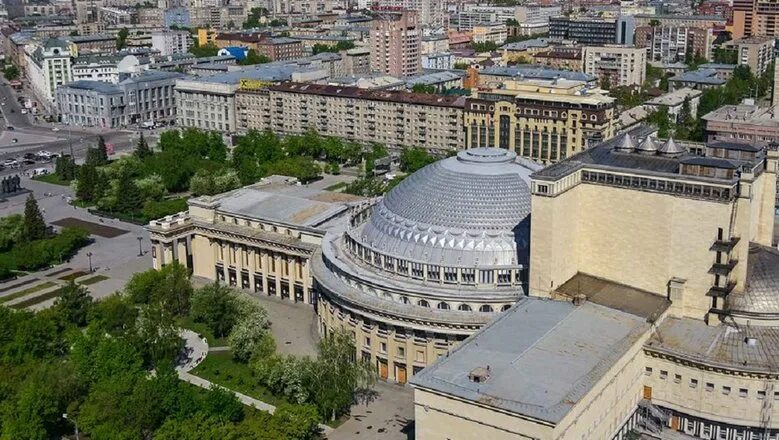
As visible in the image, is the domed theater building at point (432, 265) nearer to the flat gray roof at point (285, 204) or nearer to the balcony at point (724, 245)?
the flat gray roof at point (285, 204)

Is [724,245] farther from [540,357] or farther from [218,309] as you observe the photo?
[218,309]

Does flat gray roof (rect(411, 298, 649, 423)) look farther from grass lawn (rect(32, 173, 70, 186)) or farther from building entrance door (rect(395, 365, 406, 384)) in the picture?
grass lawn (rect(32, 173, 70, 186))

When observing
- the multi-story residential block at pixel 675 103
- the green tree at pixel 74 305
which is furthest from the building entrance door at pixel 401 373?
the multi-story residential block at pixel 675 103

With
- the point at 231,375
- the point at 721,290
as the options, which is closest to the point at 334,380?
the point at 231,375

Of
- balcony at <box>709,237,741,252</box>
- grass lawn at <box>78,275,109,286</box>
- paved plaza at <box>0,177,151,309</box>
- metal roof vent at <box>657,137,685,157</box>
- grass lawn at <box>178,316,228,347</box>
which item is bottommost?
grass lawn at <box>178,316,228,347</box>

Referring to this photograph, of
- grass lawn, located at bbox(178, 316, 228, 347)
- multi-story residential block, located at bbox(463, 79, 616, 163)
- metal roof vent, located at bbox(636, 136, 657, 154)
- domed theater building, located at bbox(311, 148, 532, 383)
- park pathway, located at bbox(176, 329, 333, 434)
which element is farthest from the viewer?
multi-story residential block, located at bbox(463, 79, 616, 163)

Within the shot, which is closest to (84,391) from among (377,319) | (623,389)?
(377,319)

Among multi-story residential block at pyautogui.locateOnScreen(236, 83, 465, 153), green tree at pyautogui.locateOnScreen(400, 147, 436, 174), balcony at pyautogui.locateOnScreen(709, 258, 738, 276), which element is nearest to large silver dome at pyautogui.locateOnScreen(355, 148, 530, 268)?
balcony at pyautogui.locateOnScreen(709, 258, 738, 276)
